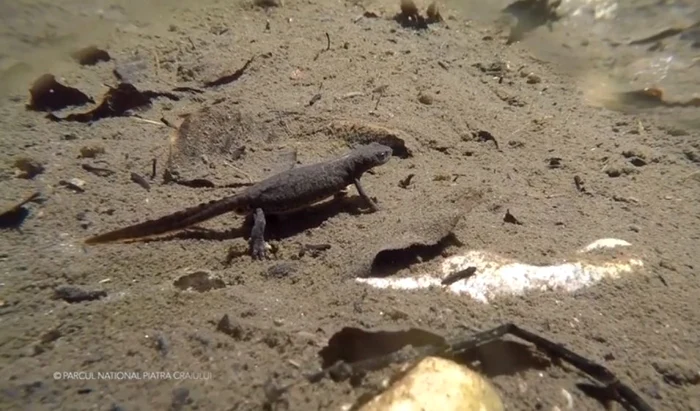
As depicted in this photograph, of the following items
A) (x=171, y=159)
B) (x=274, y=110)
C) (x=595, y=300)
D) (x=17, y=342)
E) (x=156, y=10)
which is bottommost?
(x=17, y=342)

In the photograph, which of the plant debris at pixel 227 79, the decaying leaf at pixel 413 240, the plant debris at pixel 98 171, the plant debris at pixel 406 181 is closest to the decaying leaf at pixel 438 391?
the decaying leaf at pixel 413 240

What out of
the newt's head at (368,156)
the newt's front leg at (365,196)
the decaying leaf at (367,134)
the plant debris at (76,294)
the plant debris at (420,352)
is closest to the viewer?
the plant debris at (420,352)

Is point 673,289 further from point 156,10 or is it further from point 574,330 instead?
point 156,10

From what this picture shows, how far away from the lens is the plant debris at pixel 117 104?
463 centimetres

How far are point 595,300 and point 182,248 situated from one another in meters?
2.58

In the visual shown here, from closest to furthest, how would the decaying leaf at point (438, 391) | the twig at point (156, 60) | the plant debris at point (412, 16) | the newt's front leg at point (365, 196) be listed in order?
the decaying leaf at point (438, 391), the newt's front leg at point (365, 196), the twig at point (156, 60), the plant debris at point (412, 16)

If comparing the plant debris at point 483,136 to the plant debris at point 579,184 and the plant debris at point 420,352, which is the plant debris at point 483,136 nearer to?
the plant debris at point 579,184

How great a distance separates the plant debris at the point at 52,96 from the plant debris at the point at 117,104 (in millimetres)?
187

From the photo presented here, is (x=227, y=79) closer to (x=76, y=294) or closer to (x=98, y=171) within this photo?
(x=98, y=171)

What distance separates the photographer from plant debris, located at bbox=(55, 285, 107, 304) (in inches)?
114

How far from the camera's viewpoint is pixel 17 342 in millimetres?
2590

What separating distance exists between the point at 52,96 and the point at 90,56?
966 millimetres

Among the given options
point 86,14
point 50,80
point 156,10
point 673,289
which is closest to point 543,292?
point 673,289

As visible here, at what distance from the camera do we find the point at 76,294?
2914 millimetres
